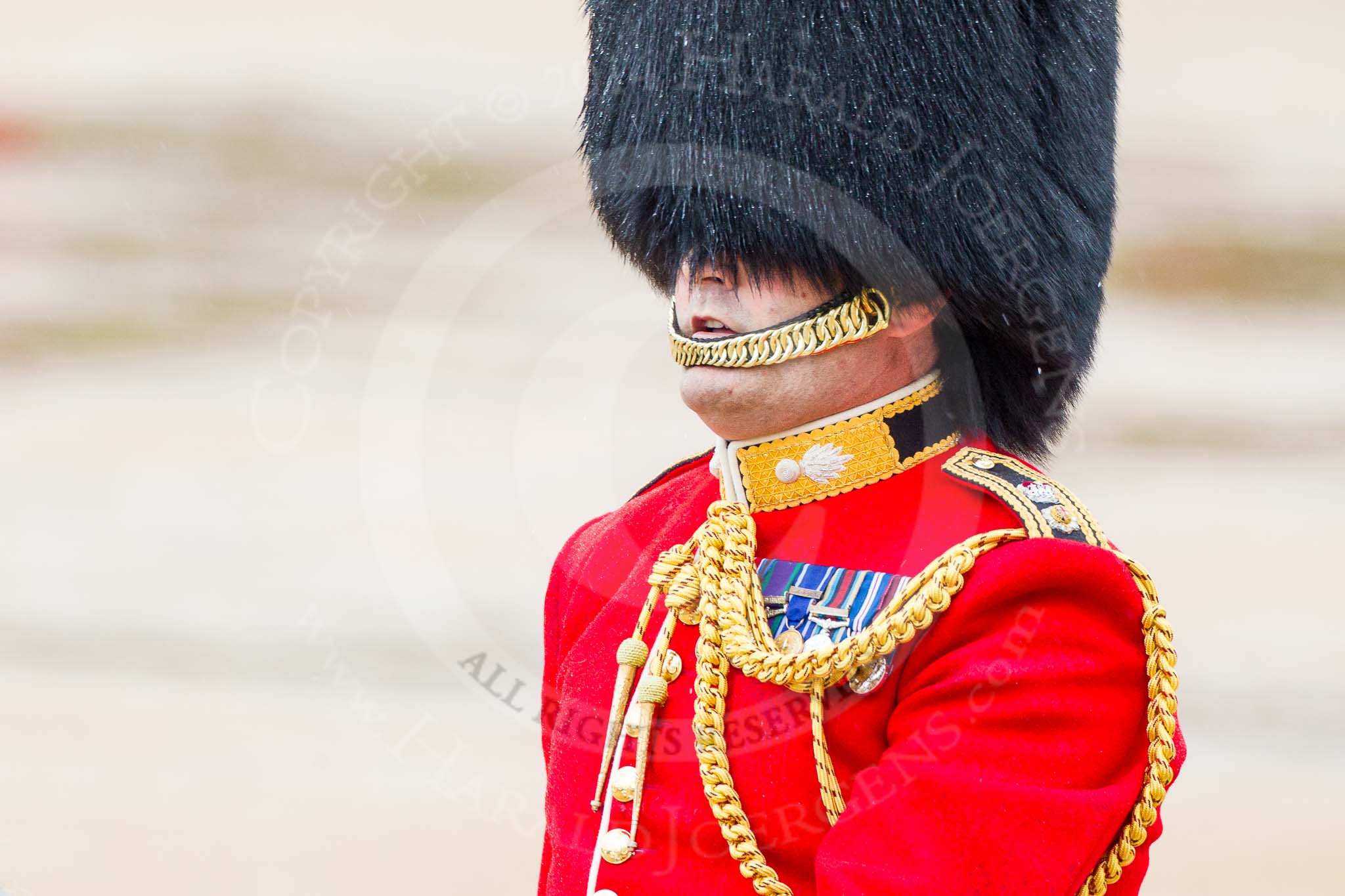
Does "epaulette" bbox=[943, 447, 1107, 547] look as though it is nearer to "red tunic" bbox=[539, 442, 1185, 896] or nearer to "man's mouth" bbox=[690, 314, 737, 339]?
"red tunic" bbox=[539, 442, 1185, 896]

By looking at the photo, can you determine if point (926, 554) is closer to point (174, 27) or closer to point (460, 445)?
point (460, 445)

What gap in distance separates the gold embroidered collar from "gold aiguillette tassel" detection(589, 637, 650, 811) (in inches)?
6.8

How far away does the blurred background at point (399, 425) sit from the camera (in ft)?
9.82

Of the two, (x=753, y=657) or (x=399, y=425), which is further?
(x=399, y=425)

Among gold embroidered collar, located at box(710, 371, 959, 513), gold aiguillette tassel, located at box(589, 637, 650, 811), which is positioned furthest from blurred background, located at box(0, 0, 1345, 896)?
gold embroidered collar, located at box(710, 371, 959, 513)

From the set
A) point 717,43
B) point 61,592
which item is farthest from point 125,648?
point 717,43

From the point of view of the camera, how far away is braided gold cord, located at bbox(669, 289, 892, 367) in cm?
118

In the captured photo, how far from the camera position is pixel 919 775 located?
1058 millimetres

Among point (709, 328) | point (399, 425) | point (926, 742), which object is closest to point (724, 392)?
point (709, 328)

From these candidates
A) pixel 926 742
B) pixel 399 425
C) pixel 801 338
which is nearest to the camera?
pixel 926 742

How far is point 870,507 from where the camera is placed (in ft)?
4.01

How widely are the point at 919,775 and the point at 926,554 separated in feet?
0.62

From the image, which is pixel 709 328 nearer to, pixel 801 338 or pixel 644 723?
pixel 801 338

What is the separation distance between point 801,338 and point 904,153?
0.68ft
